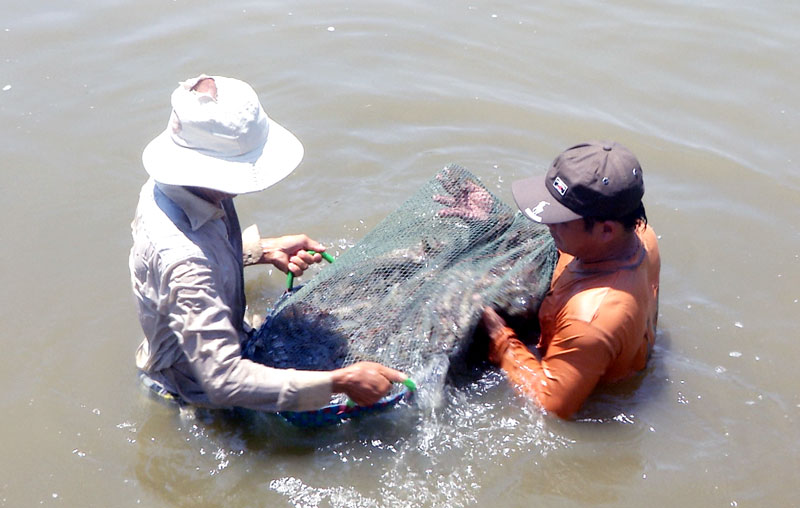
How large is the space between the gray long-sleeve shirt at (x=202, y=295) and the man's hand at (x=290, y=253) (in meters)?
0.68

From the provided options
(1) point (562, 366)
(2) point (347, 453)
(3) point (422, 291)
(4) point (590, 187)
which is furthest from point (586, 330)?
(2) point (347, 453)

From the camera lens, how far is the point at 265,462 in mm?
3734

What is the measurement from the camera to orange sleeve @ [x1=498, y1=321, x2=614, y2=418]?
136 inches

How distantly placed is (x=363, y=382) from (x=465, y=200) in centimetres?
138

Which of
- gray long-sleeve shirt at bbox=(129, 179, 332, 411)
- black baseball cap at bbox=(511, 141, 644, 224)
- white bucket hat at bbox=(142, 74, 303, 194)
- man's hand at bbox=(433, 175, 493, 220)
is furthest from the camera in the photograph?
man's hand at bbox=(433, 175, 493, 220)

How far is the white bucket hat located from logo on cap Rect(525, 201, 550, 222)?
1.05 meters

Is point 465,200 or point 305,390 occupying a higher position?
point 465,200

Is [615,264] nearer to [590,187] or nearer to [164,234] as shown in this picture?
[590,187]

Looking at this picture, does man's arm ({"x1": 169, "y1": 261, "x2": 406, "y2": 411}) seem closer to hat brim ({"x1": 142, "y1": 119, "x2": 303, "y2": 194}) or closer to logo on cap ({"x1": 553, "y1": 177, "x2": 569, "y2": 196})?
hat brim ({"x1": 142, "y1": 119, "x2": 303, "y2": 194})

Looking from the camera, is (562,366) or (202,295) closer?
(202,295)

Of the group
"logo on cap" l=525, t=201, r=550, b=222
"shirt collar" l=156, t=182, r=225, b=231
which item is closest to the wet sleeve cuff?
"shirt collar" l=156, t=182, r=225, b=231

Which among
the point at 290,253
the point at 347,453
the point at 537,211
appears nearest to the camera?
the point at 537,211

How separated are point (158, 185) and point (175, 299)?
1.48 feet

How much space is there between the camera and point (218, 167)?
295cm
